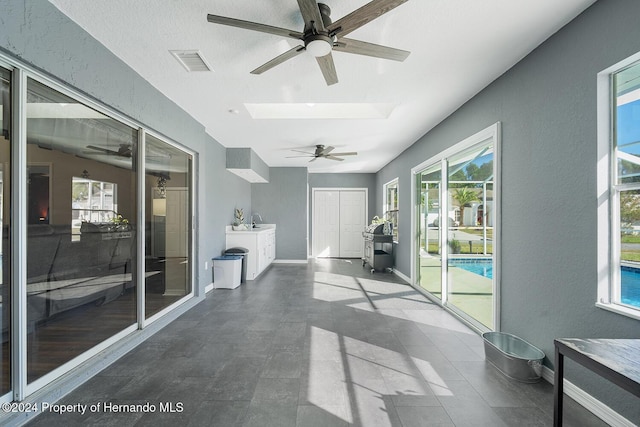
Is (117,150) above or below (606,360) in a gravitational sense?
above

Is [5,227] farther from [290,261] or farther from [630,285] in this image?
[290,261]

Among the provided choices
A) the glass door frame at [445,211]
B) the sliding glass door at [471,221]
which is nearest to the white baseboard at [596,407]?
the glass door frame at [445,211]

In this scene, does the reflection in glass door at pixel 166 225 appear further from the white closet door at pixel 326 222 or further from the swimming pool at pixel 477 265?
the white closet door at pixel 326 222

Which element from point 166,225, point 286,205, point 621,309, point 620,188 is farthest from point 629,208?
point 286,205

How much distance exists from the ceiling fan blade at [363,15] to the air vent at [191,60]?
127cm

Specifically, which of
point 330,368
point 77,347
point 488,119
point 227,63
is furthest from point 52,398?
point 488,119

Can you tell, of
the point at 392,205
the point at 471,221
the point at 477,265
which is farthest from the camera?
the point at 392,205

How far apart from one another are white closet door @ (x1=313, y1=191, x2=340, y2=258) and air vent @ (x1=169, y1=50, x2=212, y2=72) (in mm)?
6099

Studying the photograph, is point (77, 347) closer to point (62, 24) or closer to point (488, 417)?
point (62, 24)

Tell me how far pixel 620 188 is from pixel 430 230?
284 cm

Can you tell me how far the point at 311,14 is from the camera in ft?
5.23

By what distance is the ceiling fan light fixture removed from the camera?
5.72 ft

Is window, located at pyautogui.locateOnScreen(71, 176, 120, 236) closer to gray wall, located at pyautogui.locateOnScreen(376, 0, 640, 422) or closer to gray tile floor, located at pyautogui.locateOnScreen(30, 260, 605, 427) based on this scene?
gray tile floor, located at pyautogui.locateOnScreen(30, 260, 605, 427)

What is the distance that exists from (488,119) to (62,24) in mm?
3691
